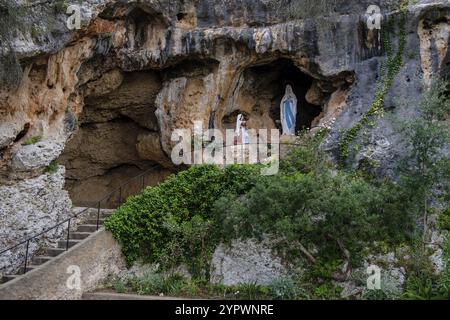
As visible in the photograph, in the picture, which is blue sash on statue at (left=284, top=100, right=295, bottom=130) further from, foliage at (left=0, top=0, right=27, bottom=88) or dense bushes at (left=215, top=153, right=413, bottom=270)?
foliage at (left=0, top=0, right=27, bottom=88)

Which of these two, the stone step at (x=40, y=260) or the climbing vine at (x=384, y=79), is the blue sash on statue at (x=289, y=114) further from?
the stone step at (x=40, y=260)

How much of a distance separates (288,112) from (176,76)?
14.2 feet

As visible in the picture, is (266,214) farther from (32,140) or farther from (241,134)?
(32,140)

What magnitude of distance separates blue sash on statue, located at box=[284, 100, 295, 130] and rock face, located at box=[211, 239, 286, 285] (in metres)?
6.66

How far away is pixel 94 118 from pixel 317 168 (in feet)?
33.8

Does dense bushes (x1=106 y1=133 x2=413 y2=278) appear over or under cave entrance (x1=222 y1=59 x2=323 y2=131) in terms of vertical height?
under

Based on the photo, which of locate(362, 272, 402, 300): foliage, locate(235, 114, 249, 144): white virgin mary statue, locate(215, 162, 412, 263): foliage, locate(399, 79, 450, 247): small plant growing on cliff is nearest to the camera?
locate(362, 272, 402, 300): foliage

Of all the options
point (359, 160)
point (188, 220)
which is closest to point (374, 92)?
point (359, 160)

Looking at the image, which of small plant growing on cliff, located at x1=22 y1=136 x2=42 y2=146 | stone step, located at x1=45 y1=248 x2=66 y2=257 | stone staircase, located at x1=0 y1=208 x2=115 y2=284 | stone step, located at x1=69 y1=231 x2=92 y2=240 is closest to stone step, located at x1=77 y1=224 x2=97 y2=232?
stone staircase, located at x1=0 y1=208 x2=115 y2=284

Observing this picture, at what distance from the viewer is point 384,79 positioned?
1662 centimetres

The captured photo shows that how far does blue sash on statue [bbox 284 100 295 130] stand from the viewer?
1905 centimetres

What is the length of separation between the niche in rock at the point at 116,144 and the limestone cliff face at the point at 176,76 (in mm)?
47

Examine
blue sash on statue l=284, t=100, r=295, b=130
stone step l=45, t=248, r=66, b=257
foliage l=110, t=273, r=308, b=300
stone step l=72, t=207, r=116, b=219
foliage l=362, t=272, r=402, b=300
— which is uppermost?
blue sash on statue l=284, t=100, r=295, b=130
